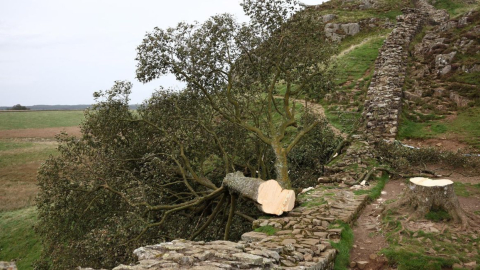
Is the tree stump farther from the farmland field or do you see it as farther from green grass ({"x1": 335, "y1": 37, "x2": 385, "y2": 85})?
green grass ({"x1": 335, "y1": 37, "x2": 385, "y2": 85})

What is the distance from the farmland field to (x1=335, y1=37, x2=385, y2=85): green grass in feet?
78.0

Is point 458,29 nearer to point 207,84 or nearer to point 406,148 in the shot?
point 406,148

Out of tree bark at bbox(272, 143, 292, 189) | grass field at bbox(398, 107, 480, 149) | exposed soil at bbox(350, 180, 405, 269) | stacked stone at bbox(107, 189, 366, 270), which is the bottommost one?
exposed soil at bbox(350, 180, 405, 269)

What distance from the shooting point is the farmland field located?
20.3m

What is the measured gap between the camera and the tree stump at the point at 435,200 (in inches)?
345

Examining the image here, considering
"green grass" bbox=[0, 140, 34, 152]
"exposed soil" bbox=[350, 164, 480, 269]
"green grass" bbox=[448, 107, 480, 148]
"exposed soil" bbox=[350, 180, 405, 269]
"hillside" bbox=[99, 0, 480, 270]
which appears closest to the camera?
"hillside" bbox=[99, 0, 480, 270]

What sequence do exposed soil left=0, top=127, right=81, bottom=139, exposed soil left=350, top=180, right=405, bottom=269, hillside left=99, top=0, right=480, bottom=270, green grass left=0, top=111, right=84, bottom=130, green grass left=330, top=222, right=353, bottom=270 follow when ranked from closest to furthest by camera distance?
hillside left=99, top=0, right=480, bottom=270, green grass left=330, top=222, right=353, bottom=270, exposed soil left=350, top=180, right=405, bottom=269, exposed soil left=0, top=127, right=81, bottom=139, green grass left=0, top=111, right=84, bottom=130

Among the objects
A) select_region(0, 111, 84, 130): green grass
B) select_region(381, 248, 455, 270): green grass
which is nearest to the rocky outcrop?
select_region(381, 248, 455, 270): green grass

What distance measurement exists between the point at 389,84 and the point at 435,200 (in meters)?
15.1

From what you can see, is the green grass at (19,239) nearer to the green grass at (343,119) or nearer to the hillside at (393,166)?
the hillside at (393,166)

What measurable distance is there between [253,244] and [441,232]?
4908mm

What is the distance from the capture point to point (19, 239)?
2091cm

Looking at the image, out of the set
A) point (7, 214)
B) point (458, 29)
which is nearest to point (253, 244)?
point (7, 214)

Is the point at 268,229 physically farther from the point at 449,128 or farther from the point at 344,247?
the point at 449,128
